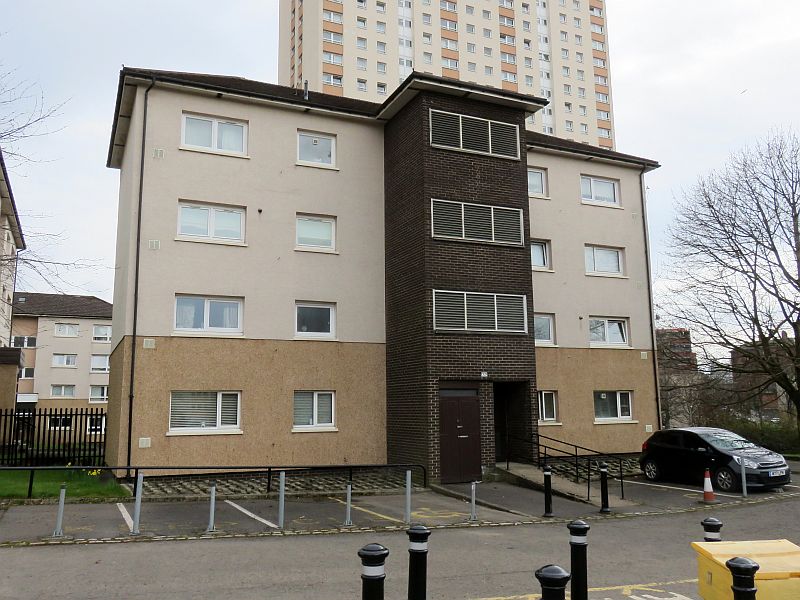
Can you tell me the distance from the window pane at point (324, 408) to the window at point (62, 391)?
3950 cm

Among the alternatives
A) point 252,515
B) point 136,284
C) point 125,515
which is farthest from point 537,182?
point 125,515

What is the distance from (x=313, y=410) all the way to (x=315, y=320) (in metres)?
2.45

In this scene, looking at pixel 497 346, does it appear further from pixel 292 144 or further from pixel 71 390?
pixel 71 390

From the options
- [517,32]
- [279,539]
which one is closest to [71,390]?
[279,539]

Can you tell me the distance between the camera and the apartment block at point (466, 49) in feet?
200

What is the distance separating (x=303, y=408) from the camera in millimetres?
18844

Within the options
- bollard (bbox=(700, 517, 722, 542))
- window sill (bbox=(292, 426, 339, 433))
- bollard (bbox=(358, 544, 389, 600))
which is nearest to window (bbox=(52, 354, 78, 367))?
window sill (bbox=(292, 426, 339, 433))

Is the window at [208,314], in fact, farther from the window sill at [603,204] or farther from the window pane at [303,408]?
the window sill at [603,204]

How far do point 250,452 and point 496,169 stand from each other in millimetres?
10113

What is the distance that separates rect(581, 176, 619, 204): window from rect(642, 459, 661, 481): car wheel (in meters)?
9.08

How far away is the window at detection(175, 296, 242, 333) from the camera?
18.0m

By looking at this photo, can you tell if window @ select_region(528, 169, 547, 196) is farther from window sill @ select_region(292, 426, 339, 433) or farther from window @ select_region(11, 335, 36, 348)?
window @ select_region(11, 335, 36, 348)

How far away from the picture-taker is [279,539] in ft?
34.9

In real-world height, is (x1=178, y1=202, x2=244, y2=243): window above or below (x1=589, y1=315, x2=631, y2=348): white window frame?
above
